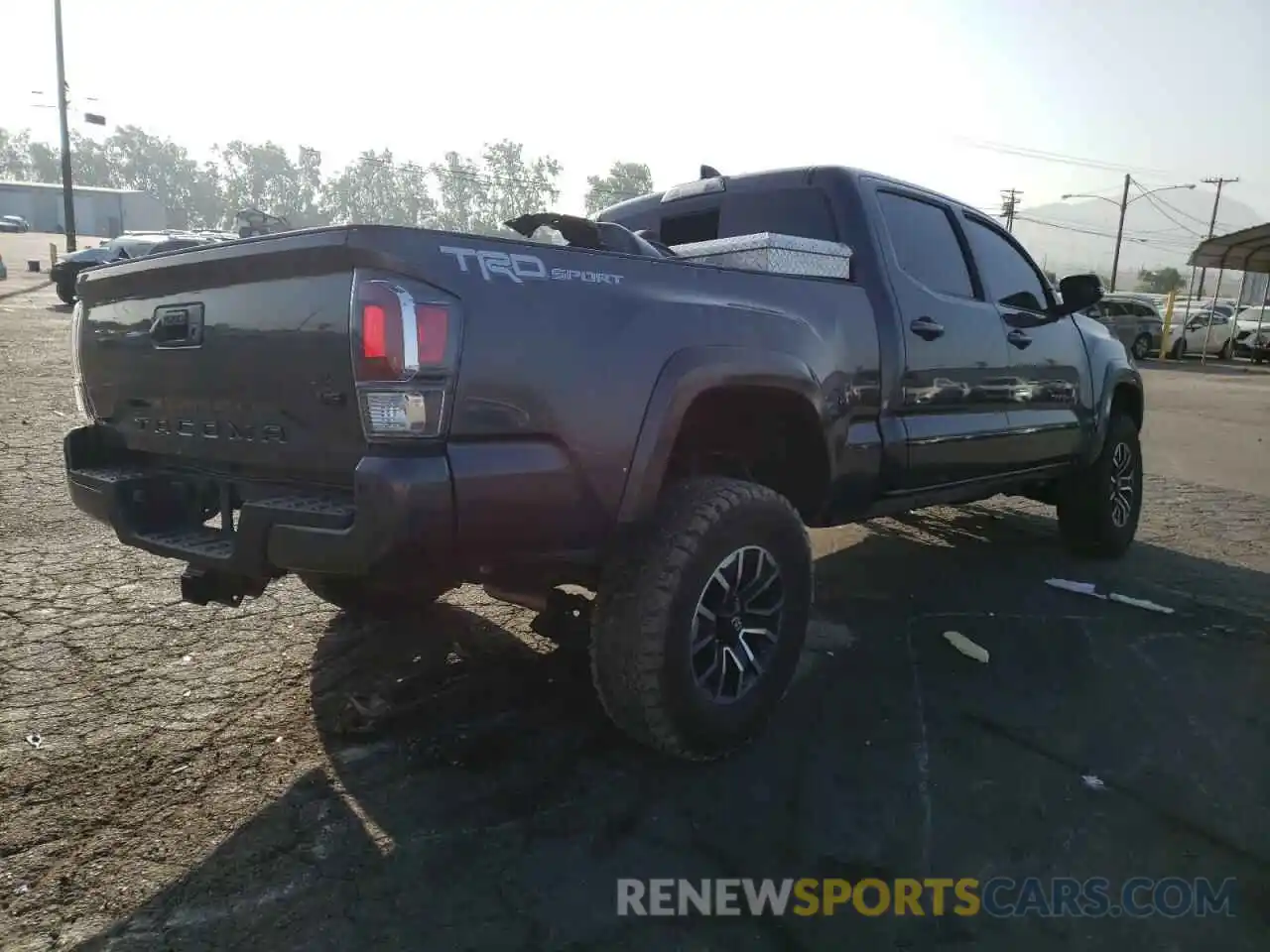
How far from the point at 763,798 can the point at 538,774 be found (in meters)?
0.68

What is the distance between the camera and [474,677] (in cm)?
342

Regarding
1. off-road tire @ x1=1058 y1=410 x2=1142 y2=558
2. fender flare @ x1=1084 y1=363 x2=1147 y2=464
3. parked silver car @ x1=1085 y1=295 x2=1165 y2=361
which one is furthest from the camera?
parked silver car @ x1=1085 y1=295 x2=1165 y2=361

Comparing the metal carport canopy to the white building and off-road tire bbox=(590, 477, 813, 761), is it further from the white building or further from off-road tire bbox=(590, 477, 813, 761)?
the white building

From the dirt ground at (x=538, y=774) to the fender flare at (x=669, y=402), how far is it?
0.90 meters

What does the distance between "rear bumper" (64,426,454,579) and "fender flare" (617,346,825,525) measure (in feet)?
1.89

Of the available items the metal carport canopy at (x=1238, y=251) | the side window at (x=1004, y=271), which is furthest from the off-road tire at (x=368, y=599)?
the metal carport canopy at (x=1238, y=251)

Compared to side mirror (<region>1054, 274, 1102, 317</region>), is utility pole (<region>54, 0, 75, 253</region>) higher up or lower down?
higher up

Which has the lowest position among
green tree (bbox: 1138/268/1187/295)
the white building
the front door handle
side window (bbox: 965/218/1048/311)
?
the front door handle

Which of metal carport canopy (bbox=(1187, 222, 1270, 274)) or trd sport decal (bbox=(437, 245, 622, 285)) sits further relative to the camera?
metal carport canopy (bbox=(1187, 222, 1270, 274))

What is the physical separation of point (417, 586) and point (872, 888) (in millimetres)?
1378

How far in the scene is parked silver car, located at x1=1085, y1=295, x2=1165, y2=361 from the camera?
86.5ft

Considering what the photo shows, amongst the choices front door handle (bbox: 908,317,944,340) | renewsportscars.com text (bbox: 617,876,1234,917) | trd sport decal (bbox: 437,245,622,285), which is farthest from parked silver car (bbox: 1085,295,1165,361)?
trd sport decal (bbox: 437,245,622,285)

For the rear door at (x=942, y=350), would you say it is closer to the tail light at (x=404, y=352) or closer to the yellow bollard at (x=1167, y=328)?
the tail light at (x=404, y=352)

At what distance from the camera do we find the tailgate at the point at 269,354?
83.9 inches
